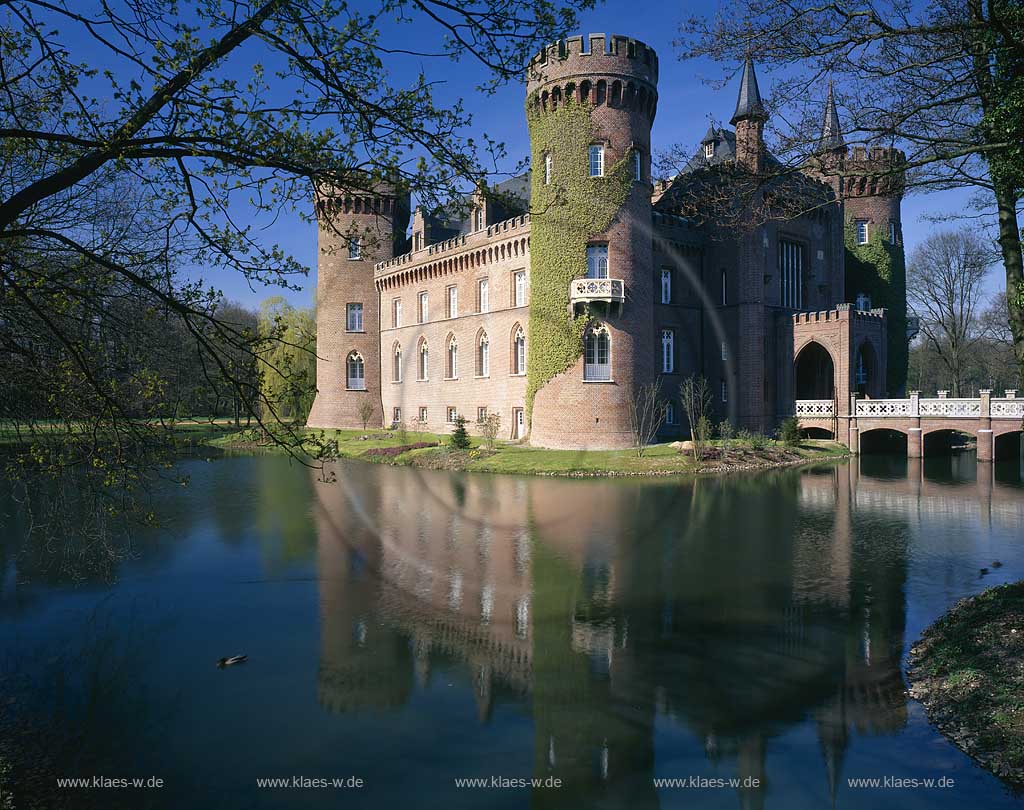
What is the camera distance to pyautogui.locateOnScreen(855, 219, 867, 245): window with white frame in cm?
4047

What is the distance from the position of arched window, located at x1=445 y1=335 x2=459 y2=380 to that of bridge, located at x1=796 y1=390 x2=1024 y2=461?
56.0 feet

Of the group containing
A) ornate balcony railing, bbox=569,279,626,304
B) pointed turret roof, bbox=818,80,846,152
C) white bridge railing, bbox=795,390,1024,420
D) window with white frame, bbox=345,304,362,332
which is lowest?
white bridge railing, bbox=795,390,1024,420

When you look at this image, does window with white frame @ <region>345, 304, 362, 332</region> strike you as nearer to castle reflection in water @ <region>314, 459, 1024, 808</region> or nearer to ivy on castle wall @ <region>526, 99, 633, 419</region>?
ivy on castle wall @ <region>526, 99, 633, 419</region>

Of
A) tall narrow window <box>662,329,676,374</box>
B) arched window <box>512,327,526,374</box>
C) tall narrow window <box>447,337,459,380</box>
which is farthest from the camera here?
tall narrow window <box>447,337,459,380</box>

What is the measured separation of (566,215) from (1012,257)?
21.4 metres

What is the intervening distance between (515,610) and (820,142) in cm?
691

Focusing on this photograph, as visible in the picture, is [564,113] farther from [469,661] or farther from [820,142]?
[469,661]

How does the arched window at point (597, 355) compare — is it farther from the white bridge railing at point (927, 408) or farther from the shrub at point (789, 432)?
the white bridge railing at point (927, 408)

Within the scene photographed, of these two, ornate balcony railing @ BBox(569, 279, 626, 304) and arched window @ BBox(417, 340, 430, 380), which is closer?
ornate balcony railing @ BBox(569, 279, 626, 304)

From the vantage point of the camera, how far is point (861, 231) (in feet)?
133

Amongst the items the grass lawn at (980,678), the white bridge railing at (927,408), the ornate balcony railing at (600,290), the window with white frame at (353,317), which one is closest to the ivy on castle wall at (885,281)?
the white bridge railing at (927,408)

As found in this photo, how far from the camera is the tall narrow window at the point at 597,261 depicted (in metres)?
29.1

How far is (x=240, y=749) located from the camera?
6.36m

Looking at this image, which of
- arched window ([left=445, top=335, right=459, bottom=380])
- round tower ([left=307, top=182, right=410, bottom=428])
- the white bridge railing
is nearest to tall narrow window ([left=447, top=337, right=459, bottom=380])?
arched window ([left=445, top=335, right=459, bottom=380])
